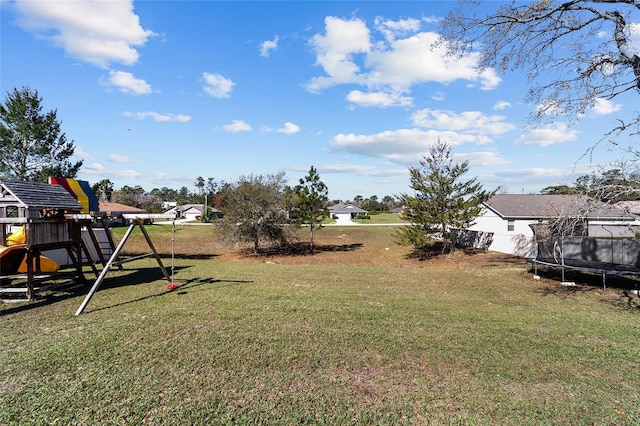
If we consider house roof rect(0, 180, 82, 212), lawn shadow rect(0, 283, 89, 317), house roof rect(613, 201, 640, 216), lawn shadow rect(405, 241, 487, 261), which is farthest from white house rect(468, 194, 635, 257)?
house roof rect(0, 180, 82, 212)

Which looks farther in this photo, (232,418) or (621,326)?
(621,326)

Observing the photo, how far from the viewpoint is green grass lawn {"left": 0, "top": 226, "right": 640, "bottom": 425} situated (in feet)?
10.9

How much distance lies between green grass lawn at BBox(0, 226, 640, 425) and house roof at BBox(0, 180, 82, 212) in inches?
90.7

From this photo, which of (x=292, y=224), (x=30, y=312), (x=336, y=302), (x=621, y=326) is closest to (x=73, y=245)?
(x=30, y=312)

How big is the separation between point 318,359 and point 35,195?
8.39 m

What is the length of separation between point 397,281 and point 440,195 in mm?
10277

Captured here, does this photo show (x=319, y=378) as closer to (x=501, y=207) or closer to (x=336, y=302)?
(x=336, y=302)

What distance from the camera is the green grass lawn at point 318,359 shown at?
10.9ft

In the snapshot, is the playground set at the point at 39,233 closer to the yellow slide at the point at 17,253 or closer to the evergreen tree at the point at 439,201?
the yellow slide at the point at 17,253

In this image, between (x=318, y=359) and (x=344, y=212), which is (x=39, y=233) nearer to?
(x=318, y=359)

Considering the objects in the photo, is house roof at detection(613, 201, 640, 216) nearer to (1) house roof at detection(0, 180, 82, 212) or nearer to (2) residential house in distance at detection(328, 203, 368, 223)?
(1) house roof at detection(0, 180, 82, 212)

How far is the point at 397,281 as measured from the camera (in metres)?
10.6

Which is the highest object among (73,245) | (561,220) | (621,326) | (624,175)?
(624,175)

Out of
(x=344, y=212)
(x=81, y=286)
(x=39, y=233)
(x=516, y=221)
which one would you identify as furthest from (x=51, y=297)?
(x=344, y=212)
